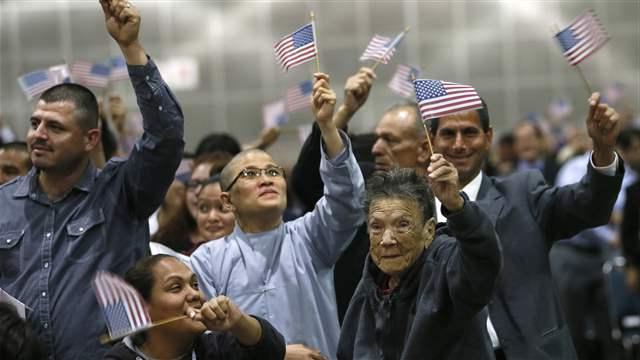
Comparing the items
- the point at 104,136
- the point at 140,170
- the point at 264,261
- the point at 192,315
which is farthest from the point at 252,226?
the point at 104,136

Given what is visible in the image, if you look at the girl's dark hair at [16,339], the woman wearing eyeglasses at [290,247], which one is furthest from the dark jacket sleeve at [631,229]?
the girl's dark hair at [16,339]

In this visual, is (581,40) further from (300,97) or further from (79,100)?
(300,97)

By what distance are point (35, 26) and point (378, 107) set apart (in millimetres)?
4688

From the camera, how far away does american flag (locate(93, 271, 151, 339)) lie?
573cm

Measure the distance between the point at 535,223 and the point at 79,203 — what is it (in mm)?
2129

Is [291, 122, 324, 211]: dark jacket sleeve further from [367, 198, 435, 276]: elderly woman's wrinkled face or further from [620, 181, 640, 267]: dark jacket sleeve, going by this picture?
[620, 181, 640, 267]: dark jacket sleeve

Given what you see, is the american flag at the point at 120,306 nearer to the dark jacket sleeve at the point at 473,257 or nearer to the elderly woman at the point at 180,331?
the elderly woman at the point at 180,331

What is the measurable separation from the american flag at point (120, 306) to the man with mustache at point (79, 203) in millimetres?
676

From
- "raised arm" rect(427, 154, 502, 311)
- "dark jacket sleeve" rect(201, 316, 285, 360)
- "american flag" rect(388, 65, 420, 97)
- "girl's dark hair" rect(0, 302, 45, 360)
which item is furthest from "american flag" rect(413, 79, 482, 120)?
"american flag" rect(388, 65, 420, 97)

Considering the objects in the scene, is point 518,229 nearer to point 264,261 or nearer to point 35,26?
point 264,261

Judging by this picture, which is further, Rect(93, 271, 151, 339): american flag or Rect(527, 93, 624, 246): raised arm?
Rect(527, 93, 624, 246): raised arm

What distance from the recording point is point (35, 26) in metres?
19.6

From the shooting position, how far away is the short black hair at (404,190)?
6.00 m

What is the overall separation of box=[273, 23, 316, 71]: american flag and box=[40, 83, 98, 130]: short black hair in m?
1.06
